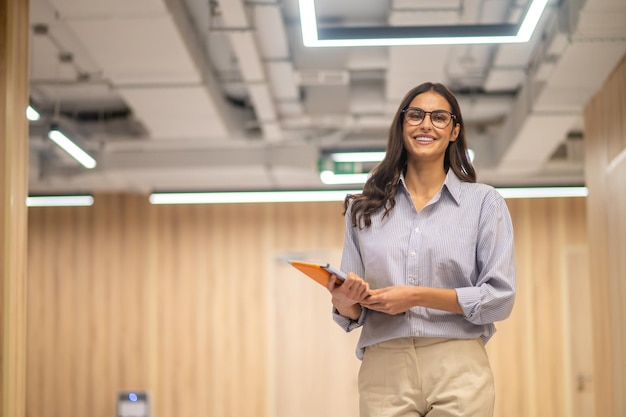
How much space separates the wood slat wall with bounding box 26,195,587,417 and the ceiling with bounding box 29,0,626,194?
0.48 m

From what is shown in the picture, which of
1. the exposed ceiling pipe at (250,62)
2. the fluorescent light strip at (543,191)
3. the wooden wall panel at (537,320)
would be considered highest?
the exposed ceiling pipe at (250,62)

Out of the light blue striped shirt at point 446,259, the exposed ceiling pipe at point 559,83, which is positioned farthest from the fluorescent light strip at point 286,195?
the light blue striped shirt at point 446,259

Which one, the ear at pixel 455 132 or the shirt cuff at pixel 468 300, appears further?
the ear at pixel 455 132

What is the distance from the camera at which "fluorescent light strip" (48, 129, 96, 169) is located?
6602mm

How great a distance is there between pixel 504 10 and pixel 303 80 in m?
1.72

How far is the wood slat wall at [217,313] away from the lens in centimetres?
953

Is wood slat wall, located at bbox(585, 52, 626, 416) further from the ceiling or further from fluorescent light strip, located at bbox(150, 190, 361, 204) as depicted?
fluorescent light strip, located at bbox(150, 190, 361, 204)

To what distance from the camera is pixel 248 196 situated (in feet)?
30.5

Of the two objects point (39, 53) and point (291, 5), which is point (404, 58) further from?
point (39, 53)

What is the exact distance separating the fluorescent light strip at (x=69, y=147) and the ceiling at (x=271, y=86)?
0.07 m

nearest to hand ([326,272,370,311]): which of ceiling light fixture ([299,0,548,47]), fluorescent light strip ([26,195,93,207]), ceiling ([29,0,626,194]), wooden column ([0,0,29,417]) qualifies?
wooden column ([0,0,29,417])

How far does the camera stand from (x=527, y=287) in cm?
959

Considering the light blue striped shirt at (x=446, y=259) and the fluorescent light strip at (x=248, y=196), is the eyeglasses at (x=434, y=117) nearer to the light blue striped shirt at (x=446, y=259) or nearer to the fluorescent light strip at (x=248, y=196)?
the light blue striped shirt at (x=446, y=259)

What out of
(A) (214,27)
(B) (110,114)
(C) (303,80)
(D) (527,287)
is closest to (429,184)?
(A) (214,27)
